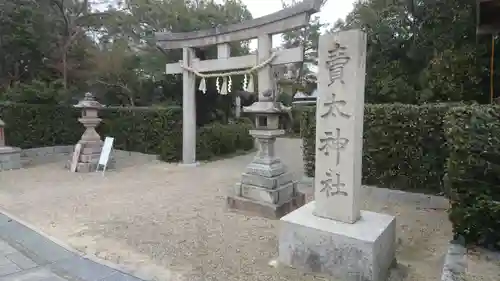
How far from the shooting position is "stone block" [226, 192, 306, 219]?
5.07 metres

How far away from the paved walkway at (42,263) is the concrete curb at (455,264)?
8.55ft

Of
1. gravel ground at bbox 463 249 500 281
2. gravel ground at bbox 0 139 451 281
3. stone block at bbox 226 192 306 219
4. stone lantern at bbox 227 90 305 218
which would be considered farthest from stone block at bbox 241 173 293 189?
gravel ground at bbox 463 249 500 281

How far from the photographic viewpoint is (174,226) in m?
4.58

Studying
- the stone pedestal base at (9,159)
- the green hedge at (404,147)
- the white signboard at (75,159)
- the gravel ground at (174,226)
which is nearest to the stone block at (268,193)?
the gravel ground at (174,226)

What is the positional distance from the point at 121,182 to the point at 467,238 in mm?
6556

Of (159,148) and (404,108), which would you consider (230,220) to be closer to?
(404,108)

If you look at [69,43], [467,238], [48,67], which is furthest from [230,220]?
[48,67]

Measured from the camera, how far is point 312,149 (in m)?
7.20

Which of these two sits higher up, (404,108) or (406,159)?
(404,108)

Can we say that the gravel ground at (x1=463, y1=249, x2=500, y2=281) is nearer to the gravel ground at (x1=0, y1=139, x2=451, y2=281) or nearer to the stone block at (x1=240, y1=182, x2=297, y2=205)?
the gravel ground at (x1=0, y1=139, x2=451, y2=281)

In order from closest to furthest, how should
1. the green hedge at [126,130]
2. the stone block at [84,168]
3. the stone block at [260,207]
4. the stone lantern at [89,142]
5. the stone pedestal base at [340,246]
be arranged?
the stone pedestal base at [340,246]
the stone block at [260,207]
the stone block at [84,168]
the stone lantern at [89,142]
the green hedge at [126,130]

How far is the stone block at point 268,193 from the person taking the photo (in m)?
5.23

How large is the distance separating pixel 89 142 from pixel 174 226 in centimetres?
578

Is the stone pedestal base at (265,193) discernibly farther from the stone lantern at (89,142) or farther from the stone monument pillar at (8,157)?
the stone monument pillar at (8,157)
